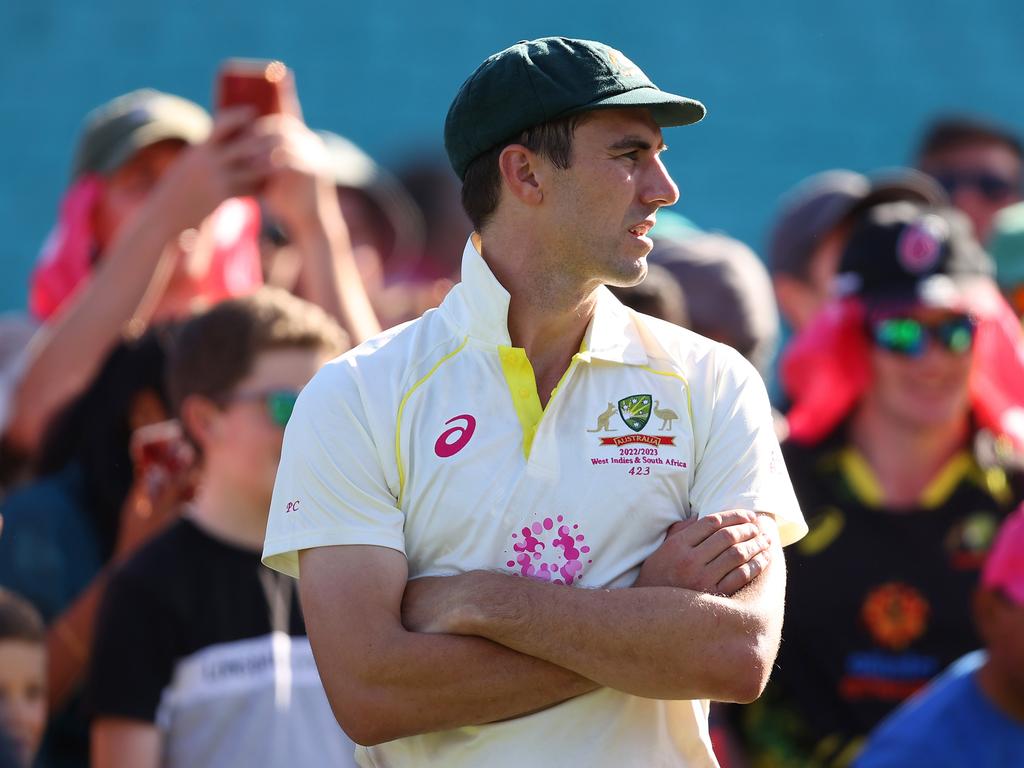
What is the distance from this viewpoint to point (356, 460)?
2.99m

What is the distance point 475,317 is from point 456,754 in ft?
2.69

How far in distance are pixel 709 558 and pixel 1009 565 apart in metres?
1.88

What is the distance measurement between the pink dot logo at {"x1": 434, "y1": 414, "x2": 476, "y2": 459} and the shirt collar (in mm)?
186

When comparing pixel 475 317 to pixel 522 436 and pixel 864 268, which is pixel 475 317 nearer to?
pixel 522 436

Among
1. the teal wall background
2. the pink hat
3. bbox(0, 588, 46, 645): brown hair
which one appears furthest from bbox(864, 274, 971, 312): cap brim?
the teal wall background

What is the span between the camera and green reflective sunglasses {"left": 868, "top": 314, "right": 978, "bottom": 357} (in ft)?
16.7

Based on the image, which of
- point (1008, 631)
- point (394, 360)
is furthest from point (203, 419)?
point (1008, 631)

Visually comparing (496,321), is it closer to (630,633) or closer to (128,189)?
(630,633)

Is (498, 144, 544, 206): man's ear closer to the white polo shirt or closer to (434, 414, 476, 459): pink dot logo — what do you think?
the white polo shirt

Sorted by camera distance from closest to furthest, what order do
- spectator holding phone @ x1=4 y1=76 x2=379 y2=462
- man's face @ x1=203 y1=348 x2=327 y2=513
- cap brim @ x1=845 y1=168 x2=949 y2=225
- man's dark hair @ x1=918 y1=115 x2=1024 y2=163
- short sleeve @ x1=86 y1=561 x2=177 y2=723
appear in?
short sleeve @ x1=86 y1=561 x2=177 y2=723, man's face @ x1=203 y1=348 x2=327 y2=513, spectator holding phone @ x1=4 y1=76 x2=379 y2=462, cap brim @ x1=845 y1=168 x2=949 y2=225, man's dark hair @ x1=918 y1=115 x2=1024 y2=163

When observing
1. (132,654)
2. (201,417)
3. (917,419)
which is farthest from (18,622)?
(917,419)

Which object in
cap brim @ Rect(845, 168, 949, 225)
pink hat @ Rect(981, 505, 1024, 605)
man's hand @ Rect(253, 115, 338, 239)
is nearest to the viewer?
pink hat @ Rect(981, 505, 1024, 605)

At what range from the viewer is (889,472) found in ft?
16.8

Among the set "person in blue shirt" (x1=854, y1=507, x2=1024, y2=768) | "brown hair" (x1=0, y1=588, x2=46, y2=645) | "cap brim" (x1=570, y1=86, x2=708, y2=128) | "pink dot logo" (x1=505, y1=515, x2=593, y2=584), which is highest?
"cap brim" (x1=570, y1=86, x2=708, y2=128)
